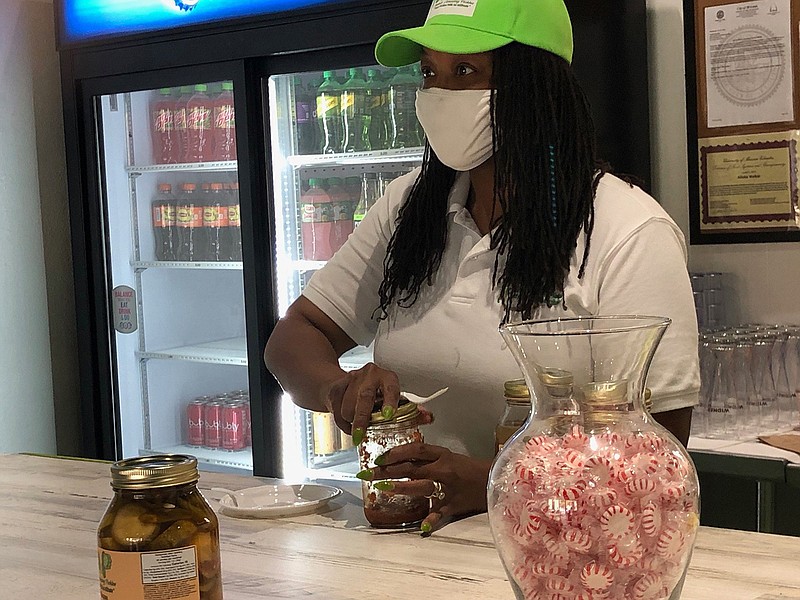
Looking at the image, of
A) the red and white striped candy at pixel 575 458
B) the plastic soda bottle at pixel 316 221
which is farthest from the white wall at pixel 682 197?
the red and white striped candy at pixel 575 458

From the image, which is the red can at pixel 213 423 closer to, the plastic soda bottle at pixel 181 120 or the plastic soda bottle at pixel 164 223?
the plastic soda bottle at pixel 164 223

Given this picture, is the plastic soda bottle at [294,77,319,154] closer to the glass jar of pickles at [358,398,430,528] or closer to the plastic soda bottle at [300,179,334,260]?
the plastic soda bottle at [300,179,334,260]

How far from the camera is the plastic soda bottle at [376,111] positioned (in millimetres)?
3432

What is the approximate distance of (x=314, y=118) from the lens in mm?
3533

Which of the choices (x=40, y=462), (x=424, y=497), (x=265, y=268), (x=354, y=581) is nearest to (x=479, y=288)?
(x=424, y=497)

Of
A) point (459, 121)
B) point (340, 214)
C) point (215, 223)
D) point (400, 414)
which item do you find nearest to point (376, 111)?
point (340, 214)

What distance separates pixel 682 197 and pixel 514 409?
6.33 feet

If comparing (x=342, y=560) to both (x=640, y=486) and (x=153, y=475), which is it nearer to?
(x=153, y=475)

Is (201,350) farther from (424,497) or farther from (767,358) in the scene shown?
(424,497)

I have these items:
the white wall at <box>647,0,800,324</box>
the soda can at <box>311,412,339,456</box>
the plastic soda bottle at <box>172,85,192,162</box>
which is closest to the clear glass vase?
the white wall at <box>647,0,800,324</box>

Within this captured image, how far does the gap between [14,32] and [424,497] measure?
3.02 metres

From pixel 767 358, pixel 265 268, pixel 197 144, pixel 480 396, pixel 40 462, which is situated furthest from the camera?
pixel 197 144

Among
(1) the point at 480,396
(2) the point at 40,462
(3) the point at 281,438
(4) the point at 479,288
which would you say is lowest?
(3) the point at 281,438

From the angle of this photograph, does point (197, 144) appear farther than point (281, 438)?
Yes
